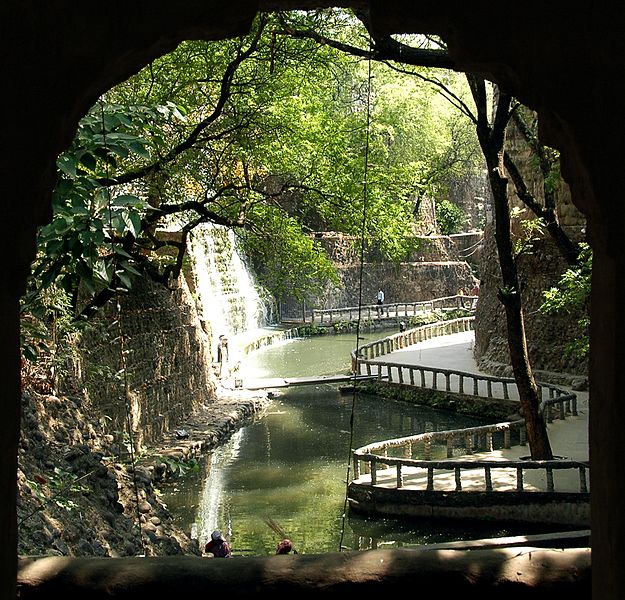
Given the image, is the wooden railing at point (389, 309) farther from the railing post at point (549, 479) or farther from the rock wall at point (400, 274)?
the railing post at point (549, 479)

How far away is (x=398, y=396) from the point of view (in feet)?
82.1

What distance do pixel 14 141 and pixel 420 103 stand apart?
43146 millimetres

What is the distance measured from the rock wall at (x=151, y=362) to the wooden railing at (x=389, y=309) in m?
19.2

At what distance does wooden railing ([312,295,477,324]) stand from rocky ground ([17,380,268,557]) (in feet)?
92.8

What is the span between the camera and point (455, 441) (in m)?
19.2

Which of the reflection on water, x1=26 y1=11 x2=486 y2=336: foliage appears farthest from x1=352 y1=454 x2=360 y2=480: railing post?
x1=26 y1=11 x2=486 y2=336: foliage

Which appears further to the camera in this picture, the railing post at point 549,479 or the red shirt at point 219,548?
the railing post at point 549,479

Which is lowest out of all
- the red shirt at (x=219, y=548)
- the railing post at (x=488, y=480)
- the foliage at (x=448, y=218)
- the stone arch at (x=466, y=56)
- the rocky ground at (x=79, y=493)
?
the railing post at (x=488, y=480)

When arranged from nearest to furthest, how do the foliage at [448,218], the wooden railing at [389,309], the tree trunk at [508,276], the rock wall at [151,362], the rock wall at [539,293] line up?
the tree trunk at [508,276]
the rock wall at [151,362]
the rock wall at [539,293]
the wooden railing at [389,309]
the foliage at [448,218]

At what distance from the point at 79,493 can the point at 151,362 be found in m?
8.31

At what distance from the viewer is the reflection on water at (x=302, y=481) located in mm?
13820

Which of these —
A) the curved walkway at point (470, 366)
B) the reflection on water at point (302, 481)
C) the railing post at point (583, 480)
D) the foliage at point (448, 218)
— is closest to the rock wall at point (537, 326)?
the curved walkway at point (470, 366)

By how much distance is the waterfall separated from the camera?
2758 cm

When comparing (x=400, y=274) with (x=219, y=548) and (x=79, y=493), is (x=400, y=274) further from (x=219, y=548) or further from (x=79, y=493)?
(x=219, y=548)
